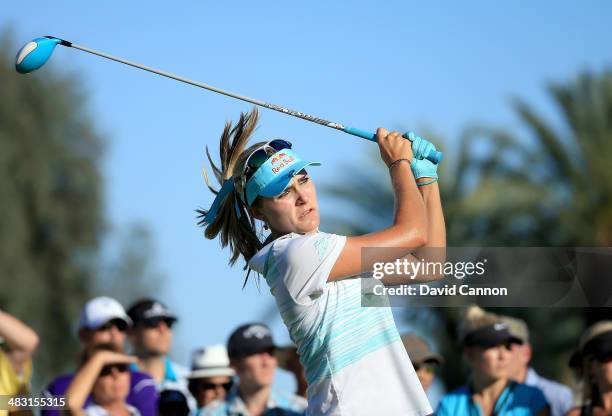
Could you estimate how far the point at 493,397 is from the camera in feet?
25.5

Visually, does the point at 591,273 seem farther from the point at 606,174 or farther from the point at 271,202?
the point at 606,174

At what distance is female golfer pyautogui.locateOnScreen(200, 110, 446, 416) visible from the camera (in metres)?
5.02

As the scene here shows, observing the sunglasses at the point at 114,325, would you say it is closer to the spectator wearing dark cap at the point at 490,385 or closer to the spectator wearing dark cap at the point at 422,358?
the spectator wearing dark cap at the point at 422,358

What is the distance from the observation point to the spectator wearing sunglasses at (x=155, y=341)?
337 inches

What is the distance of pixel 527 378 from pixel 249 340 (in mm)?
1826

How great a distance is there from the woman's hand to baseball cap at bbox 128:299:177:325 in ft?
12.3

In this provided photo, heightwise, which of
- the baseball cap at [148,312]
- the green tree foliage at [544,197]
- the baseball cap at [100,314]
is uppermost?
the green tree foliage at [544,197]

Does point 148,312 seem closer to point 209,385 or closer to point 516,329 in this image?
point 209,385

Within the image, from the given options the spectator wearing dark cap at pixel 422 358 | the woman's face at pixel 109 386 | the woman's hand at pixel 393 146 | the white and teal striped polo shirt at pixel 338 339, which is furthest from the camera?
the spectator wearing dark cap at pixel 422 358

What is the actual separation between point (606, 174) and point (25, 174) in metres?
13.2

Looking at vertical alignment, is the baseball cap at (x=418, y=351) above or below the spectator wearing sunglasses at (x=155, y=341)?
below

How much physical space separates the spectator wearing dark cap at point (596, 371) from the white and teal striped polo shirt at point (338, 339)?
2.68m

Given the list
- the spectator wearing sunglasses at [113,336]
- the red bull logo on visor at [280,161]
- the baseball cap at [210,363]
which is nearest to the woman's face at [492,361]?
the baseball cap at [210,363]

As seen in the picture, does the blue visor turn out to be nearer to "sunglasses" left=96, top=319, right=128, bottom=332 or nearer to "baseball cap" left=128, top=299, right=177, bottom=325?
"sunglasses" left=96, top=319, right=128, bottom=332
